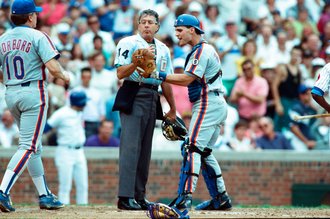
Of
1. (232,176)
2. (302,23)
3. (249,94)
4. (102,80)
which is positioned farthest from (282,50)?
(102,80)

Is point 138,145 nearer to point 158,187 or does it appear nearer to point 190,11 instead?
point 158,187

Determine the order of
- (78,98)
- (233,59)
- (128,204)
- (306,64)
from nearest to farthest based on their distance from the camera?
(128,204), (78,98), (233,59), (306,64)

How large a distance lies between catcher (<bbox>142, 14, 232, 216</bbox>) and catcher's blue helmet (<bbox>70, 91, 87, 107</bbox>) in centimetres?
459

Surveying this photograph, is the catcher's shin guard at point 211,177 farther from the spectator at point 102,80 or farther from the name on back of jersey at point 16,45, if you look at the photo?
the spectator at point 102,80

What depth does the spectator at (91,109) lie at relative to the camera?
17.0 metres

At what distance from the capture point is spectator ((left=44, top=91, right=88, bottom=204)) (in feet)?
50.3

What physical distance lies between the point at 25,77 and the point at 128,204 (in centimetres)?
186

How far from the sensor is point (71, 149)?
15359 millimetres

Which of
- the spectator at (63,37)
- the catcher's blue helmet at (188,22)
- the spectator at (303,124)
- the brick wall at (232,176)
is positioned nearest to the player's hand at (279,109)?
the spectator at (303,124)

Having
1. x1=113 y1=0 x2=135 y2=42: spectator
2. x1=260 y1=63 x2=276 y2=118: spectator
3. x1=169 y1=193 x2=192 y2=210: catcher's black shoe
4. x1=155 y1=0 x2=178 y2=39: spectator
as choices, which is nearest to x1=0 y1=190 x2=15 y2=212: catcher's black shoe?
x1=169 y1=193 x2=192 y2=210: catcher's black shoe

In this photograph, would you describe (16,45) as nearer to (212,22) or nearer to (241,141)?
(241,141)

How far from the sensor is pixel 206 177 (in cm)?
1122

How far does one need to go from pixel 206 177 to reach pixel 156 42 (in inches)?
65.9

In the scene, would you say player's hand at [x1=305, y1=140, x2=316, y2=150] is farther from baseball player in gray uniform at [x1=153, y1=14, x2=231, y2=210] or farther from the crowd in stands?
baseball player in gray uniform at [x1=153, y1=14, x2=231, y2=210]
